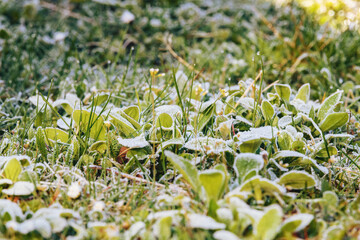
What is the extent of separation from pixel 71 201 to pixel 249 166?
0.65m

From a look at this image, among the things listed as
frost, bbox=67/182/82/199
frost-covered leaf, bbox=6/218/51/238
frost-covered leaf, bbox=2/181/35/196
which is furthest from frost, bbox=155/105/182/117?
frost-covered leaf, bbox=6/218/51/238

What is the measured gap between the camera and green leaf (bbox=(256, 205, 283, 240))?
1016mm

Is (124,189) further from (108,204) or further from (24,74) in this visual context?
(24,74)

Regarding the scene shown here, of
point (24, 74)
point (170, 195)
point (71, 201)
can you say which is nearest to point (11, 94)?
point (24, 74)

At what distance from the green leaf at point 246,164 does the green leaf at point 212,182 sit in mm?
132

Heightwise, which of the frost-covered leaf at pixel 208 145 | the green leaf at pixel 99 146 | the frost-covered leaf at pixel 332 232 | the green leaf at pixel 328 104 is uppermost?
the green leaf at pixel 328 104

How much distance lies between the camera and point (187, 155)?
1.46 metres

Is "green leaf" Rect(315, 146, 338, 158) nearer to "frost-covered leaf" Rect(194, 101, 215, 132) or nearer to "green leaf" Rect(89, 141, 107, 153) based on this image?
"frost-covered leaf" Rect(194, 101, 215, 132)

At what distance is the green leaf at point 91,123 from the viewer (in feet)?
5.15

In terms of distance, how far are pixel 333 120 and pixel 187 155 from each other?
676 millimetres

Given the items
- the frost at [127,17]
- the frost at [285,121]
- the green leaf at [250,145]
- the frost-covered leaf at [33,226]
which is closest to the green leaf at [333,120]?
the frost at [285,121]

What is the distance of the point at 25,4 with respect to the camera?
11.0 ft

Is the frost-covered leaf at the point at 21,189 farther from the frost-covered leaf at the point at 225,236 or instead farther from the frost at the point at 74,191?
the frost-covered leaf at the point at 225,236

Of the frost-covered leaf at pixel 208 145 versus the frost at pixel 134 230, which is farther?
the frost-covered leaf at pixel 208 145
